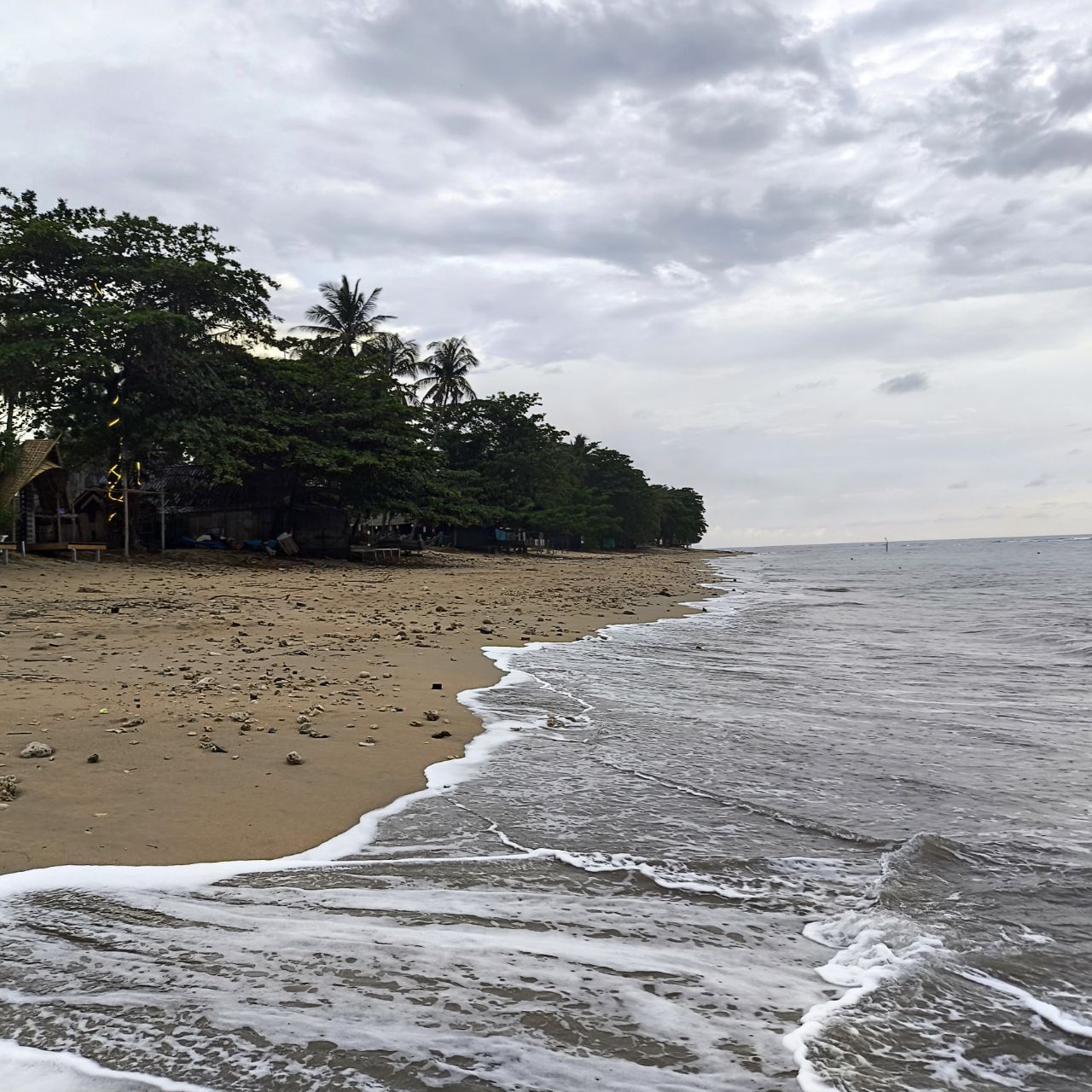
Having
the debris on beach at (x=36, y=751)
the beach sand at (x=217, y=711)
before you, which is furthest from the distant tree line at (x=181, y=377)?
the debris on beach at (x=36, y=751)

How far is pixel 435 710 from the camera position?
21.6 feet

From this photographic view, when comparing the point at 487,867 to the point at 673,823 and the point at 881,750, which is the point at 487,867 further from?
the point at 881,750

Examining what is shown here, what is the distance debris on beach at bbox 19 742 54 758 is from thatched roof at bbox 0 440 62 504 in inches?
679

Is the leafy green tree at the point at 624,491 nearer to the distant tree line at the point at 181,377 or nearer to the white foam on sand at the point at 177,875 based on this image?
the distant tree line at the point at 181,377

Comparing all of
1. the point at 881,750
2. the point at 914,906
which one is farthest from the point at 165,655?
the point at 914,906

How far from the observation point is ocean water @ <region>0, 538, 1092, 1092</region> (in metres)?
2.11

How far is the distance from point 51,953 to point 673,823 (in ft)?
8.82

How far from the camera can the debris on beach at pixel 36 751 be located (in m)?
4.50

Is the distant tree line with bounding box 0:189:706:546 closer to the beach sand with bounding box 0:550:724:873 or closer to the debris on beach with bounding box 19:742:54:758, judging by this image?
the beach sand with bounding box 0:550:724:873

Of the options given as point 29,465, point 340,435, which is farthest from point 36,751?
point 340,435

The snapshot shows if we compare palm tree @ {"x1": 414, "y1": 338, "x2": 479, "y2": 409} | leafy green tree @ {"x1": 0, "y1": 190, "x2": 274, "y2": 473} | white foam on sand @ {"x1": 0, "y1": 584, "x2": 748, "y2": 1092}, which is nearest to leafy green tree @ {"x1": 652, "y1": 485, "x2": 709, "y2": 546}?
palm tree @ {"x1": 414, "y1": 338, "x2": 479, "y2": 409}

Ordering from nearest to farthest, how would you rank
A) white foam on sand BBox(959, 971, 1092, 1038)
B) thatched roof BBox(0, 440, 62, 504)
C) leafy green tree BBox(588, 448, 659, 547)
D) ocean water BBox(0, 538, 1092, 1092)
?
ocean water BBox(0, 538, 1092, 1092) < white foam on sand BBox(959, 971, 1092, 1038) < thatched roof BBox(0, 440, 62, 504) < leafy green tree BBox(588, 448, 659, 547)

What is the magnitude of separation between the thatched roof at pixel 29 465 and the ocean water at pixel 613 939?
63.2 ft

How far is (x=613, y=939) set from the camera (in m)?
2.85
